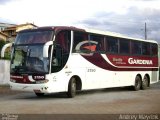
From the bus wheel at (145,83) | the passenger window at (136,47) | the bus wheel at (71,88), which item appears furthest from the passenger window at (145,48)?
the bus wheel at (71,88)

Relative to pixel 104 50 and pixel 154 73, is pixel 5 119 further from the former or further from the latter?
pixel 154 73

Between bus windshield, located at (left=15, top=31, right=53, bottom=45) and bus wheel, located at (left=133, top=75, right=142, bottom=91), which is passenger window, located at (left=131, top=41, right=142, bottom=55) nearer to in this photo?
bus wheel, located at (left=133, top=75, right=142, bottom=91)

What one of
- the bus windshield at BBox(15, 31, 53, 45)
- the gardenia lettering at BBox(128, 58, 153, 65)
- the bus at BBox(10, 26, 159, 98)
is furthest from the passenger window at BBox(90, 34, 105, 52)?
the gardenia lettering at BBox(128, 58, 153, 65)

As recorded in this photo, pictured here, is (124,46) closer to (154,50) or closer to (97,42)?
(97,42)

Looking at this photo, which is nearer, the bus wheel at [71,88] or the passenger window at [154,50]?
the bus wheel at [71,88]

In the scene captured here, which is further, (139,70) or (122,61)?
(139,70)

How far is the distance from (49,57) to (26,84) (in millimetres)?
1557

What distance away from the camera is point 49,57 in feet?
62.0

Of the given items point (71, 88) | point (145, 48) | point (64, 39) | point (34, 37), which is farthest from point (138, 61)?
point (34, 37)

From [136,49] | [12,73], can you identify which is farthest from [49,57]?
[136,49]

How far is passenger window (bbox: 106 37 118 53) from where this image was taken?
23.7 m

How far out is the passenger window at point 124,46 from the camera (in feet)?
82.2

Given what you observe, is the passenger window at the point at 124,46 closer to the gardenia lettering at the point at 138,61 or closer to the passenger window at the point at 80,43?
the gardenia lettering at the point at 138,61

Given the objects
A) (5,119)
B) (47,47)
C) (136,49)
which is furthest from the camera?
(136,49)
